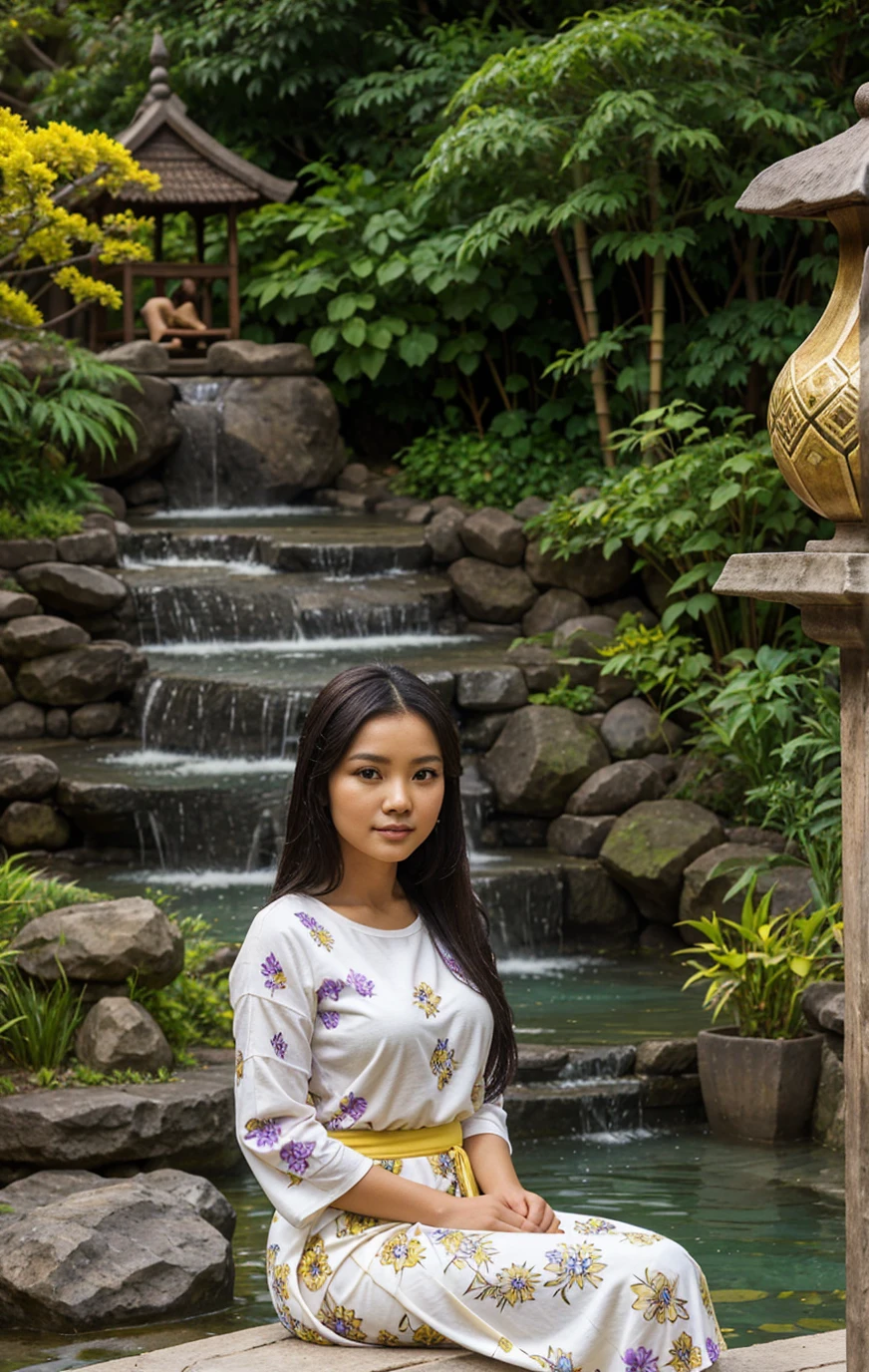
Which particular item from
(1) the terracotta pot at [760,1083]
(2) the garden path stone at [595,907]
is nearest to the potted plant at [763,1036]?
(1) the terracotta pot at [760,1083]

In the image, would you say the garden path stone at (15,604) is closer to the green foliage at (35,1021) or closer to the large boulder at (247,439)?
the large boulder at (247,439)

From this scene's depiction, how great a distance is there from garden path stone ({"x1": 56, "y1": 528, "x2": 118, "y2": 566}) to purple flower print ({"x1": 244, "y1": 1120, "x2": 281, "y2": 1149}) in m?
8.46

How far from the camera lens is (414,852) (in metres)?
2.86

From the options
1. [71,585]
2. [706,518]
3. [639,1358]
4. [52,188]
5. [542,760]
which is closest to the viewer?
[639,1358]

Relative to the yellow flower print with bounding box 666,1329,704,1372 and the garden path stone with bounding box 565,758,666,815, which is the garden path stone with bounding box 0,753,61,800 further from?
the yellow flower print with bounding box 666,1329,704,1372

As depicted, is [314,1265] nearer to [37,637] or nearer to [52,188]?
[52,188]

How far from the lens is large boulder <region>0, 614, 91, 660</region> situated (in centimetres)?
983

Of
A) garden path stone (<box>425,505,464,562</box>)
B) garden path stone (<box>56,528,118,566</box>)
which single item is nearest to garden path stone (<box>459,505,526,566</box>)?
garden path stone (<box>425,505,464,562</box>)

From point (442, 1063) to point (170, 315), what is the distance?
1173 centimetres

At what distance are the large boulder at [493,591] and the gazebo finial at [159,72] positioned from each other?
4.94m

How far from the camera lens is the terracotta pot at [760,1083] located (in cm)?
591

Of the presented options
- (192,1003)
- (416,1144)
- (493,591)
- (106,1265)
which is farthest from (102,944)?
(493,591)

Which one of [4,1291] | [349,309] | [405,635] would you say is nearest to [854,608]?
[4,1291]

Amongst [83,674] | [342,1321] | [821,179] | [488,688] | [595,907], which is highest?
[821,179]
